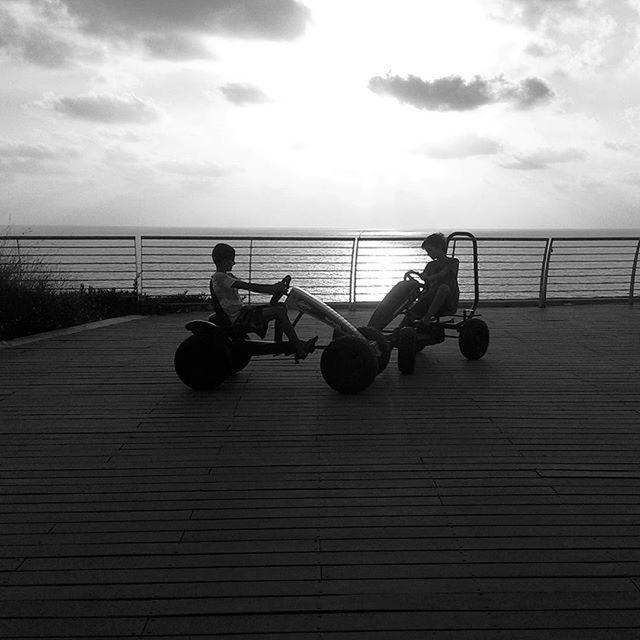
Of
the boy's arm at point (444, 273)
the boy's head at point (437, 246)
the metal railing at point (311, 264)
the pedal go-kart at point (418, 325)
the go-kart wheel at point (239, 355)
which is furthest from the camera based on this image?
the metal railing at point (311, 264)

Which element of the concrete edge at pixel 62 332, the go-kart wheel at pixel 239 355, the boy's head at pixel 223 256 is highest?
the boy's head at pixel 223 256

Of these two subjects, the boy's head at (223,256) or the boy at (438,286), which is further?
the boy at (438,286)

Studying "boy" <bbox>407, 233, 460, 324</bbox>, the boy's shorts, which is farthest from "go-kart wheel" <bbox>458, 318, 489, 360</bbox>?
the boy's shorts

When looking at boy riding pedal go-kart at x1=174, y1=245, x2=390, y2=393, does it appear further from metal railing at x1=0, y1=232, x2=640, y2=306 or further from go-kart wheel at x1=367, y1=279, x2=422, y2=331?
metal railing at x1=0, y1=232, x2=640, y2=306

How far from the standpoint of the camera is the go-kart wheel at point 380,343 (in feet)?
21.5

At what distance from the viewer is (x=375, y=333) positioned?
6594 millimetres

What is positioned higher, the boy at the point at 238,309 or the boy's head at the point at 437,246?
the boy's head at the point at 437,246

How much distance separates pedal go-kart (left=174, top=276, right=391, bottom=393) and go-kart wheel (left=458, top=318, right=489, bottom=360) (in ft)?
4.64

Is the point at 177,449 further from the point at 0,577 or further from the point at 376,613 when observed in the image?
the point at 376,613

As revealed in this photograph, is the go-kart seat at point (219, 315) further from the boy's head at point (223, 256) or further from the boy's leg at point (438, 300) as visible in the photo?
the boy's leg at point (438, 300)

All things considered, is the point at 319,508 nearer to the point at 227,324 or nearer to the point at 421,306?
the point at 227,324

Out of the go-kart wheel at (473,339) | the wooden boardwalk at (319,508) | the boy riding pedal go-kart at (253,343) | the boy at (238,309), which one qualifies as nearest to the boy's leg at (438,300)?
the go-kart wheel at (473,339)

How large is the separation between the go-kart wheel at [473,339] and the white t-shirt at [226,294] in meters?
2.43

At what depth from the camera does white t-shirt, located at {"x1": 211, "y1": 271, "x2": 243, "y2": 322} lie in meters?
6.28
